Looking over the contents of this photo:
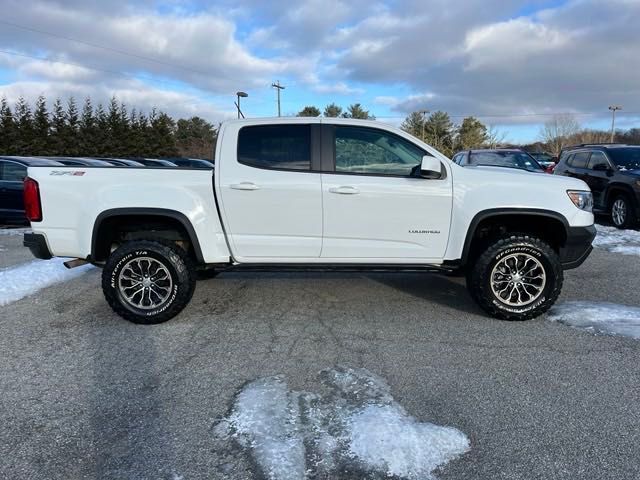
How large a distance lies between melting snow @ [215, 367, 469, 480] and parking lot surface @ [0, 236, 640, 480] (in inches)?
3.1

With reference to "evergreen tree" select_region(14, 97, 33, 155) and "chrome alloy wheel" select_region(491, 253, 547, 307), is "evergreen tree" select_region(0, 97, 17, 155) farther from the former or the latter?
"chrome alloy wheel" select_region(491, 253, 547, 307)

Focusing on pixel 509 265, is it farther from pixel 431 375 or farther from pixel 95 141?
pixel 95 141

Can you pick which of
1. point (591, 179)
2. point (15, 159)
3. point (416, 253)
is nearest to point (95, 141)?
point (15, 159)

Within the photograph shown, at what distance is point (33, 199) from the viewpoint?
4.52 m

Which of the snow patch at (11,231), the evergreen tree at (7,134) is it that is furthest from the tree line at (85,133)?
the snow patch at (11,231)

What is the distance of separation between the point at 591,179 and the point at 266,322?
9.75 metres

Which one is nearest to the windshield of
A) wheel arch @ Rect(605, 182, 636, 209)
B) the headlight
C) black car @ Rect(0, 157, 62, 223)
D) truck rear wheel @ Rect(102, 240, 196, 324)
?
wheel arch @ Rect(605, 182, 636, 209)

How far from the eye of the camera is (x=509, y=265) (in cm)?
468

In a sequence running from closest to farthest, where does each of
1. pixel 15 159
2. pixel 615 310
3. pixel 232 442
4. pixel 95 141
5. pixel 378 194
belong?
pixel 232 442 < pixel 378 194 < pixel 615 310 < pixel 15 159 < pixel 95 141

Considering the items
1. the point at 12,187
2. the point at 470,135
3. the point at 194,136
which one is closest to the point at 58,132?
the point at 194,136

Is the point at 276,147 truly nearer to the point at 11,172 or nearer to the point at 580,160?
the point at 11,172

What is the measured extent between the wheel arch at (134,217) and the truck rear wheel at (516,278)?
8.96 feet

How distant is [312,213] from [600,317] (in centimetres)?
298

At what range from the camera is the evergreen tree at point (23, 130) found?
3653 centimetres
